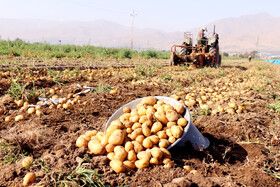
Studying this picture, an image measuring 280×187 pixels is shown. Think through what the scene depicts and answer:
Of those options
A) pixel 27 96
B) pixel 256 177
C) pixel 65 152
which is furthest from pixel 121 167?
pixel 27 96

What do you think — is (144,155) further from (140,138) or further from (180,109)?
(180,109)

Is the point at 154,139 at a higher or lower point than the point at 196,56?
lower

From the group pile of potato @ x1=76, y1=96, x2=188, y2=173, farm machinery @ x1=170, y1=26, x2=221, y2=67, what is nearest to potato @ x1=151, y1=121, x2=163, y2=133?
pile of potato @ x1=76, y1=96, x2=188, y2=173

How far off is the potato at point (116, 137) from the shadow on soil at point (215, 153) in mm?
662

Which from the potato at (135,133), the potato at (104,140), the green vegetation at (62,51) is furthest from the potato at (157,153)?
the green vegetation at (62,51)

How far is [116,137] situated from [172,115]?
0.76 meters

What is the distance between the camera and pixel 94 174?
6.39 feet

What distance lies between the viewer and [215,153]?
281cm

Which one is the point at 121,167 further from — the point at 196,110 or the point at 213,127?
the point at 196,110

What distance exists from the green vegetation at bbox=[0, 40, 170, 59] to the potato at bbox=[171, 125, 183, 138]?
409 inches

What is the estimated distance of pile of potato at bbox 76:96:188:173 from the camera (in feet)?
7.18

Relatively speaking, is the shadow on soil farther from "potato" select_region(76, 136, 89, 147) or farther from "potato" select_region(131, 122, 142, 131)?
"potato" select_region(76, 136, 89, 147)

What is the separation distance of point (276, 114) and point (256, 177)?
6.98 feet

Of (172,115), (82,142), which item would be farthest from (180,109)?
(82,142)
